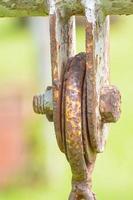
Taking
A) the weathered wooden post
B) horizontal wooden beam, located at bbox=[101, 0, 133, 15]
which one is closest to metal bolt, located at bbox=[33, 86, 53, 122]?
the weathered wooden post

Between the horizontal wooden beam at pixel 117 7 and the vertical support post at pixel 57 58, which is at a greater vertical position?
the horizontal wooden beam at pixel 117 7

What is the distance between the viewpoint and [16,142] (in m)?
7.79

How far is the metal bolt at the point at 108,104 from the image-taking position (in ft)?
3.76

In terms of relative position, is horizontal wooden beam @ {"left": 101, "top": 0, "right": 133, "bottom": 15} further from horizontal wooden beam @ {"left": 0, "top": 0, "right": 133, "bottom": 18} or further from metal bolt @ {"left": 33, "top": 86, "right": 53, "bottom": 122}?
metal bolt @ {"left": 33, "top": 86, "right": 53, "bottom": 122}

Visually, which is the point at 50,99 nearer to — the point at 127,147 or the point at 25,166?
the point at 25,166

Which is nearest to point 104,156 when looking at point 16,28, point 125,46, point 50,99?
point 125,46

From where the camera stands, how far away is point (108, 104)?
115 centimetres

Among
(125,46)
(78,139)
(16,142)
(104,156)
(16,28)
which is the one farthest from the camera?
(16,28)

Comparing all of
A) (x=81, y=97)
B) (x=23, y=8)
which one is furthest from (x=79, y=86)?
(x=23, y=8)

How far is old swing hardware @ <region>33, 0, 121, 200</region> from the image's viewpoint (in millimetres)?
1101

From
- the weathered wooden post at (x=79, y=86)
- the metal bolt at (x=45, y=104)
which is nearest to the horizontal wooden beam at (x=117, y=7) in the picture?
the weathered wooden post at (x=79, y=86)

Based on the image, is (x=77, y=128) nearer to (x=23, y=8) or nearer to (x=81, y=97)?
(x=81, y=97)

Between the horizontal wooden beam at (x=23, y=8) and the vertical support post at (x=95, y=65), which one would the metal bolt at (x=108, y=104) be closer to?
the vertical support post at (x=95, y=65)

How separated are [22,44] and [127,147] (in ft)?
17.4
